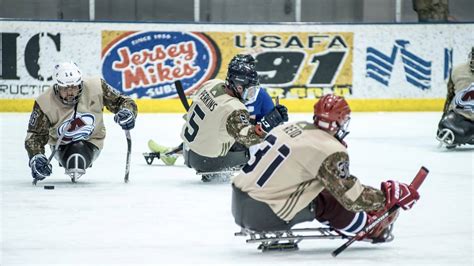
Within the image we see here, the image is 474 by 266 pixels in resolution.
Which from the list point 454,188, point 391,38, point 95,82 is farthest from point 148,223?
point 391,38

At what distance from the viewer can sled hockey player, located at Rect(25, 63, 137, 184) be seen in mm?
7559

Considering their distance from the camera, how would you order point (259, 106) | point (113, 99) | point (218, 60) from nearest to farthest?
point (113, 99) → point (259, 106) → point (218, 60)

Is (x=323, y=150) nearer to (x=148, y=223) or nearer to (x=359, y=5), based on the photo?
(x=148, y=223)

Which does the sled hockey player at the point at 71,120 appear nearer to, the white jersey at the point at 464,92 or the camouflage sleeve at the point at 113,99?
the camouflage sleeve at the point at 113,99

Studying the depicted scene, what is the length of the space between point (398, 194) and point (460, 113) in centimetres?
525

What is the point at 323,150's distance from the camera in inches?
198

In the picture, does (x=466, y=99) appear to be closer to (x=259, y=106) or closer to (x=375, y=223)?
(x=259, y=106)

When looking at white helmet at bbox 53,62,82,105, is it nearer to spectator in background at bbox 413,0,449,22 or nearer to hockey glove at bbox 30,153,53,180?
hockey glove at bbox 30,153,53,180

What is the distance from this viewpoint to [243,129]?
24.0 feet

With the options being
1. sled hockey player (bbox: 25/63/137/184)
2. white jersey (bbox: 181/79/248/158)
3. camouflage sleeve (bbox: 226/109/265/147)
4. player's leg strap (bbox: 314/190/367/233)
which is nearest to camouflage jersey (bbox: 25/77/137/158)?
sled hockey player (bbox: 25/63/137/184)

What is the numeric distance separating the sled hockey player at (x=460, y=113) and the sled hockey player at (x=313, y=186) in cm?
498

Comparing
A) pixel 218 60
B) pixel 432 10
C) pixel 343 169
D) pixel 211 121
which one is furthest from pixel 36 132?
pixel 432 10

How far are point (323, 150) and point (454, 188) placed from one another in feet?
9.99

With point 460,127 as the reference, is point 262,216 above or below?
above
